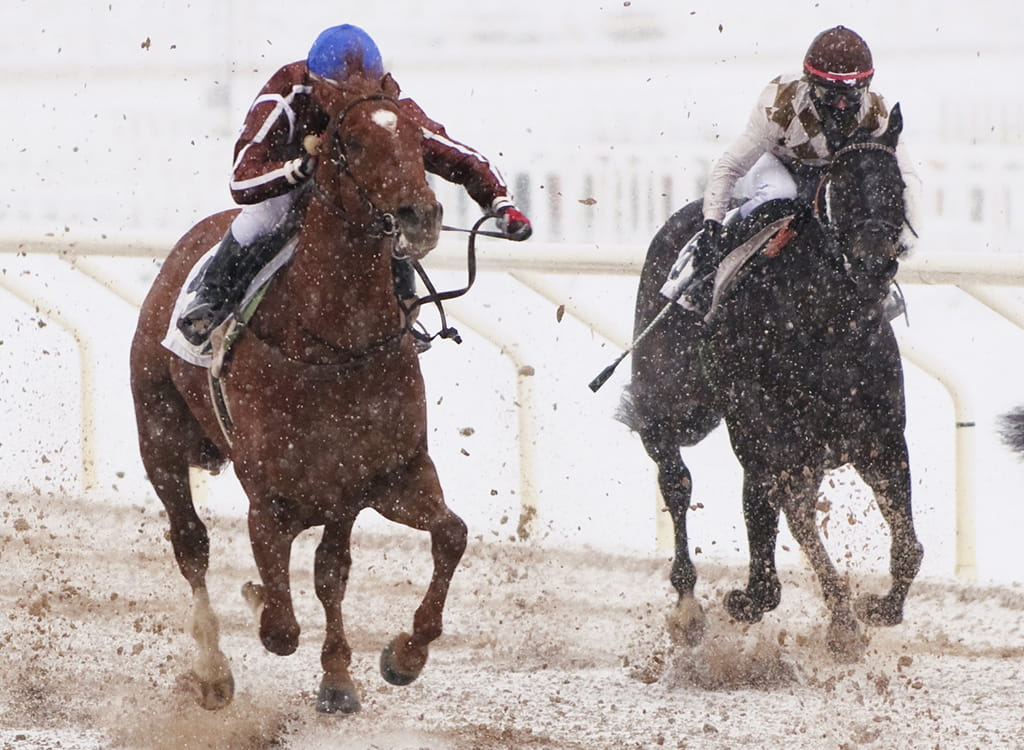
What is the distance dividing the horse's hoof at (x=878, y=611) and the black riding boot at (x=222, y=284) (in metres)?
2.09

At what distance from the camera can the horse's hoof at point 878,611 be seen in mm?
4996

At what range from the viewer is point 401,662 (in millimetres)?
4316

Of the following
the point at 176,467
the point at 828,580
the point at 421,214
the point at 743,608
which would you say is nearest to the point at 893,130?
the point at 828,580

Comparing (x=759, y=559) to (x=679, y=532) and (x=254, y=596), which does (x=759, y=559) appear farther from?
(x=254, y=596)

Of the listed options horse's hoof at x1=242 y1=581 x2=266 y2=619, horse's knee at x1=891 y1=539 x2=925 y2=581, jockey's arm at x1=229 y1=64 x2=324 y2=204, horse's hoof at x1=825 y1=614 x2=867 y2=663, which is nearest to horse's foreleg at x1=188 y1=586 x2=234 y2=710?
horse's hoof at x1=242 y1=581 x2=266 y2=619

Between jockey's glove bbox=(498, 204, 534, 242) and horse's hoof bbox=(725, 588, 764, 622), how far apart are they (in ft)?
5.31

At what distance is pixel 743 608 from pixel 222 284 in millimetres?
1916

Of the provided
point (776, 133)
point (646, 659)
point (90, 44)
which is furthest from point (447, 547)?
point (90, 44)

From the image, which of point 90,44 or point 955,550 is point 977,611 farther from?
point 90,44

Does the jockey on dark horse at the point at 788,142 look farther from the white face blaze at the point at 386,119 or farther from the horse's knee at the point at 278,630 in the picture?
the horse's knee at the point at 278,630

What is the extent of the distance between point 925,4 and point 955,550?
11.0 m

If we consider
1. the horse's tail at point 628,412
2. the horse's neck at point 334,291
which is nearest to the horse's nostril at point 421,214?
the horse's neck at point 334,291

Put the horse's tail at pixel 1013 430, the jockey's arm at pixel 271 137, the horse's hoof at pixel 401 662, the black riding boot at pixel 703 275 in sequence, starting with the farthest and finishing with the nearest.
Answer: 1. the black riding boot at pixel 703 275
2. the horse's tail at pixel 1013 430
3. the horse's hoof at pixel 401 662
4. the jockey's arm at pixel 271 137

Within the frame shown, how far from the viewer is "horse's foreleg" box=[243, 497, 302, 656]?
13.9ft
